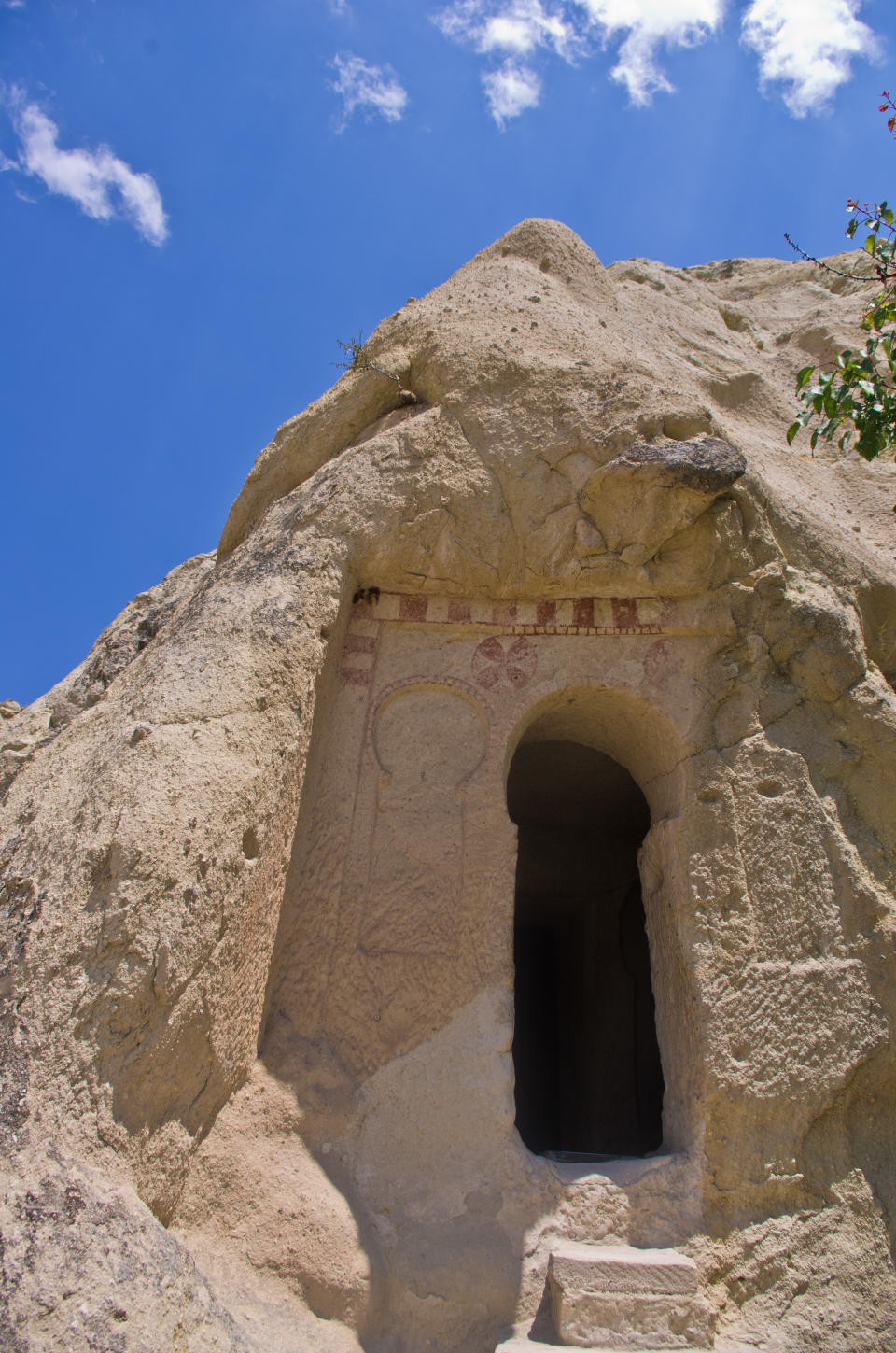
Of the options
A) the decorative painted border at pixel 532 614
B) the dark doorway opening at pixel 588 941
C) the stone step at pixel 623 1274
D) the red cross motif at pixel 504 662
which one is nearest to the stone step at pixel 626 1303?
the stone step at pixel 623 1274

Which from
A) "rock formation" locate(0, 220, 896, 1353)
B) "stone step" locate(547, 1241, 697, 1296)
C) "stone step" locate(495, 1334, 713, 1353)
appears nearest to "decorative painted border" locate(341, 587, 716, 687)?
"rock formation" locate(0, 220, 896, 1353)

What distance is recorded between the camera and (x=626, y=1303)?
3.36m

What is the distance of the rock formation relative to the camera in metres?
3.15

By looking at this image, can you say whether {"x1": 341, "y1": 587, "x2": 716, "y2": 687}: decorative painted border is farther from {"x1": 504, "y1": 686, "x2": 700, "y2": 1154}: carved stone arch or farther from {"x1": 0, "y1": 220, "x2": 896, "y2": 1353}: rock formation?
{"x1": 504, "y1": 686, "x2": 700, "y2": 1154}: carved stone arch

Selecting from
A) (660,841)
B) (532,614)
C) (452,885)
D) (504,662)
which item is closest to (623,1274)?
(452,885)

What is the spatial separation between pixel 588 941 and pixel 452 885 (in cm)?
347

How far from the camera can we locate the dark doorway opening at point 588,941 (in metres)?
6.62

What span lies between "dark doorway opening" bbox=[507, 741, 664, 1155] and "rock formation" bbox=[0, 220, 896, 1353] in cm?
97

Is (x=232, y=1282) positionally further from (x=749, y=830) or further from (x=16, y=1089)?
(x=749, y=830)

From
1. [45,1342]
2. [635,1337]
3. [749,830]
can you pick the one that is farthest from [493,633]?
[45,1342]

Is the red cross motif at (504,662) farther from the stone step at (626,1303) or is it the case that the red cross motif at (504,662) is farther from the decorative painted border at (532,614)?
the stone step at (626,1303)

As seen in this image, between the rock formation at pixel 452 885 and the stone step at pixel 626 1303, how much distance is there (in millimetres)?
11

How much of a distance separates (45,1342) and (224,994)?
1263 mm

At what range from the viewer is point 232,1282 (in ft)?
10.4
